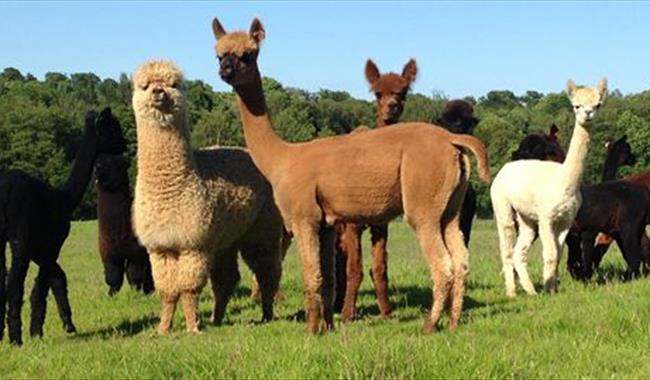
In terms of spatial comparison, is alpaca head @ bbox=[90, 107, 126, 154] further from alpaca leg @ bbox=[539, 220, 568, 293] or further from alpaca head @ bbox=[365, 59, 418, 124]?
alpaca leg @ bbox=[539, 220, 568, 293]

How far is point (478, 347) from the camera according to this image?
19.5 ft

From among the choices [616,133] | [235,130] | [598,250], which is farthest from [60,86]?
[598,250]

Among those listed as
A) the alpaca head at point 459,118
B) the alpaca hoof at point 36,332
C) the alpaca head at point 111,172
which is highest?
the alpaca head at point 459,118

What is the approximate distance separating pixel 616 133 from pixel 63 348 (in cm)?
Answer: 6686

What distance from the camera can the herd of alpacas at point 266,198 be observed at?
7.35 meters

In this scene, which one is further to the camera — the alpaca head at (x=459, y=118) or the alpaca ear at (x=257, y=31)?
the alpaca head at (x=459, y=118)

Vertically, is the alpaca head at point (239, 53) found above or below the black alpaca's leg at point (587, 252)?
above

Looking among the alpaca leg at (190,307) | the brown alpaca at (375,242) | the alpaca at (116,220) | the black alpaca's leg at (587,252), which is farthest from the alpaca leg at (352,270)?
the black alpaca's leg at (587,252)

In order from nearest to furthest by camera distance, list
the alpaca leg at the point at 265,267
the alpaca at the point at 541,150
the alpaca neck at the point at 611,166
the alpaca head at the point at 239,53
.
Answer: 1. the alpaca head at the point at 239,53
2. the alpaca leg at the point at 265,267
3. the alpaca at the point at 541,150
4. the alpaca neck at the point at 611,166

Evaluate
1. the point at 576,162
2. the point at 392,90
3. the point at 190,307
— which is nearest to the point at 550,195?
the point at 576,162

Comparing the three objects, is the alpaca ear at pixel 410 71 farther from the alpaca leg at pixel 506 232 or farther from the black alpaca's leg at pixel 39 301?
the black alpaca's leg at pixel 39 301

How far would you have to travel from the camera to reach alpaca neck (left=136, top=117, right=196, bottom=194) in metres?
8.15

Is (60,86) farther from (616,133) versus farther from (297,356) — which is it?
(297,356)

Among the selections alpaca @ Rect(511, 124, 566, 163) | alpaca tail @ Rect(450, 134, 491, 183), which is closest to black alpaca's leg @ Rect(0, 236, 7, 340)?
alpaca tail @ Rect(450, 134, 491, 183)
